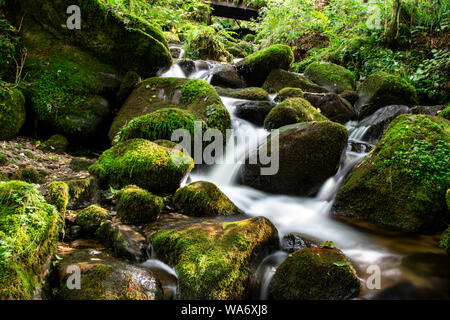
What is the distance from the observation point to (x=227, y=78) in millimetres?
9344

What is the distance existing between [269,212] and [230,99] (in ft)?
14.0

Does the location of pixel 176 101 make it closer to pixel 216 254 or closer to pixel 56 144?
pixel 56 144

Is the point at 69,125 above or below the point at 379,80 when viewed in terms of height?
below

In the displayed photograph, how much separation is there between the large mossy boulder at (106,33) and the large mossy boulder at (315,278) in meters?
6.51

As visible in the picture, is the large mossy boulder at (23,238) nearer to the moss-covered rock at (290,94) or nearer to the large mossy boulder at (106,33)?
the large mossy boulder at (106,33)

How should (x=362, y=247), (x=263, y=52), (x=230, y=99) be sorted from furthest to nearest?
(x=263, y=52), (x=230, y=99), (x=362, y=247)

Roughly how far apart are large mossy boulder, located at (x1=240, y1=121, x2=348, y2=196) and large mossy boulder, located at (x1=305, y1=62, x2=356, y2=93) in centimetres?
455

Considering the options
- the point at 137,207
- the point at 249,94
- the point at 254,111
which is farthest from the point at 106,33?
the point at 137,207

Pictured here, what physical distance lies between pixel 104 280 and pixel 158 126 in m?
3.66

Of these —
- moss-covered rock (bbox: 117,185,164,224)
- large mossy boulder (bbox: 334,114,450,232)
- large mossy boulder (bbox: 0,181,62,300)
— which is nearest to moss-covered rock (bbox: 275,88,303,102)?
large mossy boulder (bbox: 334,114,450,232)

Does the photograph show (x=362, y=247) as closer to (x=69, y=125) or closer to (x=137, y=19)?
(x=69, y=125)

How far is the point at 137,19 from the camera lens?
7414 mm

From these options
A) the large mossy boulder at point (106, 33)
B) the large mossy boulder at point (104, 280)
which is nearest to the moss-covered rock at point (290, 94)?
the large mossy boulder at point (106, 33)

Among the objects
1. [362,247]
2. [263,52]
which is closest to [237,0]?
[263,52]
